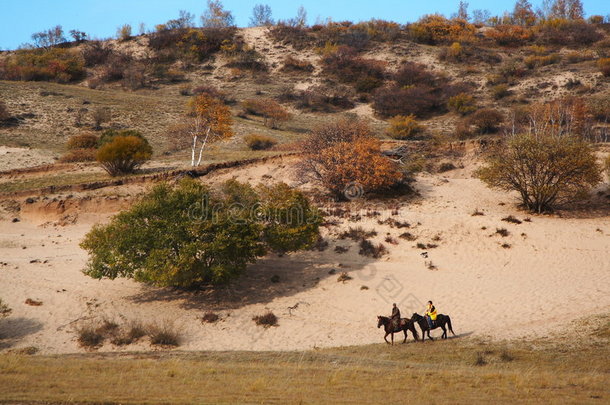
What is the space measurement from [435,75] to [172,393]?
74.6m

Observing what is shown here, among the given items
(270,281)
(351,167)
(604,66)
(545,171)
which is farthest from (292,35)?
(270,281)

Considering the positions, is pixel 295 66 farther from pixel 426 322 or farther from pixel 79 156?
pixel 426 322

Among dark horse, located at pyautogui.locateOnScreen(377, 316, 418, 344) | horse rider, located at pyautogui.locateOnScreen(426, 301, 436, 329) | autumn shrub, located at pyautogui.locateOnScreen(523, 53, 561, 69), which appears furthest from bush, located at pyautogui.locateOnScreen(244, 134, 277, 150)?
autumn shrub, located at pyautogui.locateOnScreen(523, 53, 561, 69)

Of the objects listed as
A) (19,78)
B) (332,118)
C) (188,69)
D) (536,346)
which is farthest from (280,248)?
(188,69)

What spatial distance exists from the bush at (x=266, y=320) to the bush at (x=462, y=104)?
160 ft

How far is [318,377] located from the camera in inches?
472

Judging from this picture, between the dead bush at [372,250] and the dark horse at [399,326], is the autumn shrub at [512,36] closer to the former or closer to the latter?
the dead bush at [372,250]

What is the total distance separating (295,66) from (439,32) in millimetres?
30227

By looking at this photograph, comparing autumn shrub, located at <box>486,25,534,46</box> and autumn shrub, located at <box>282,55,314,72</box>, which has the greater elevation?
autumn shrub, located at <box>486,25,534,46</box>

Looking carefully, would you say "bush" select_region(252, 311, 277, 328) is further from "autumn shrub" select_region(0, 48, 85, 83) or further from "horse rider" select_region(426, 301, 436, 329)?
"autumn shrub" select_region(0, 48, 85, 83)

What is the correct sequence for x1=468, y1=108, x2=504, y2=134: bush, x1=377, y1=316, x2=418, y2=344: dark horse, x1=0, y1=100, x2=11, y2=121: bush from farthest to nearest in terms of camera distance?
1. x1=468, y1=108, x2=504, y2=134: bush
2. x1=0, y1=100, x2=11, y2=121: bush
3. x1=377, y1=316, x2=418, y2=344: dark horse

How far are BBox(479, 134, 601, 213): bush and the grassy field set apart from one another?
55.7ft

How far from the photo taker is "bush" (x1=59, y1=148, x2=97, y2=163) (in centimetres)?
4219

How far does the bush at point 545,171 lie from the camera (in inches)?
1177
